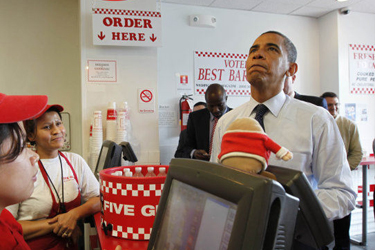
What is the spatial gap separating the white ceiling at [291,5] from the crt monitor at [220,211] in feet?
12.8

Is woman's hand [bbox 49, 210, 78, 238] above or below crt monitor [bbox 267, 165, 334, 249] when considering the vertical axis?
below

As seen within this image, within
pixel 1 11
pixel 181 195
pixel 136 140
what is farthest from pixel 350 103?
pixel 1 11

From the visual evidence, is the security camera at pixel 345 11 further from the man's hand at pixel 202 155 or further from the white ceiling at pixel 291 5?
the man's hand at pixel 202 155

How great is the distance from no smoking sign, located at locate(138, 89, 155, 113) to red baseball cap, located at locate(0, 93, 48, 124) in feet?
8.51

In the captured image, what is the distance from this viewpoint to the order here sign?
320cm

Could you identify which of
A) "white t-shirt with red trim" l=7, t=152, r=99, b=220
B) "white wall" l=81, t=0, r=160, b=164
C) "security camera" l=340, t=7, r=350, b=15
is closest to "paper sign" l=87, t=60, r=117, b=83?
"white wall" l=81, t=0, r=160, b=164

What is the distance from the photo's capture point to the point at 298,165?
1102mm

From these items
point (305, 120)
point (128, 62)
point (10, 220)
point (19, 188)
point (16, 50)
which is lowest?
point (10, 220)

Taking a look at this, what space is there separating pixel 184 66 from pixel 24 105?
3.50 meters

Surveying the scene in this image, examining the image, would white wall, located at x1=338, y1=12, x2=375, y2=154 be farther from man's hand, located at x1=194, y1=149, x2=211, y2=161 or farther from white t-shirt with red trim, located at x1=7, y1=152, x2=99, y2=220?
white t-shirt with red trim, located at x1=7, y1=152, x2=99, y2=220

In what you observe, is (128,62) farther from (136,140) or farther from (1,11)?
(1,11)

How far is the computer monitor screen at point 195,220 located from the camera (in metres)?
0.49

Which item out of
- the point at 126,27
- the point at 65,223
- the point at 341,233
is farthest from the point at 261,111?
the point at 126,27

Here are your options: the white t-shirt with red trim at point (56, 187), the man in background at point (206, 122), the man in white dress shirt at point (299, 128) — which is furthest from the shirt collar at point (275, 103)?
the man in background at point (206, 122)
